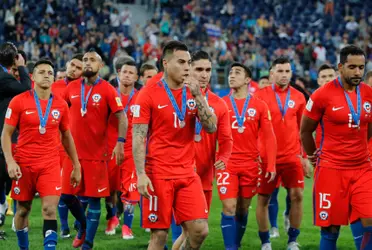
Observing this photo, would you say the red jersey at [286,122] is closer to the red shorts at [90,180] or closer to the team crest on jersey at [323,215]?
the red shorts at [90,180]

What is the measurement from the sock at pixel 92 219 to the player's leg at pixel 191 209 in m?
Result: 2.55

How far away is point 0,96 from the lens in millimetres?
9508

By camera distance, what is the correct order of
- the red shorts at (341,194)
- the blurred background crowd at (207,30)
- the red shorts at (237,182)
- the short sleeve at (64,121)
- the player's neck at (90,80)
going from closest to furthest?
1. the red shorts at (341,194)
2. the short sleeve at (64,121)
3. the red shorts at (237,182)
4. the player's neck at (90,80)
5. the blurred background crowd at (207,30)

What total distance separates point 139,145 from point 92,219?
284 centimetres

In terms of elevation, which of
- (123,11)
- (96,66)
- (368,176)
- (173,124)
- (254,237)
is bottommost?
(254,237)

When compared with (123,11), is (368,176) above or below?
below

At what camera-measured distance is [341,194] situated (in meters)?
7.68

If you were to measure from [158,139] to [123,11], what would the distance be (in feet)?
82.5

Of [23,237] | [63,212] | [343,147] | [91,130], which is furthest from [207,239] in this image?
[343,147]

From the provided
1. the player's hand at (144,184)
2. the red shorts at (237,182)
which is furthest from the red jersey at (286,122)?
the player's hand at (144,184)

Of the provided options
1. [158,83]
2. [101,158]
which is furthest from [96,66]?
[158,83]

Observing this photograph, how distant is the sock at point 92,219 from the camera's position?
9406mm

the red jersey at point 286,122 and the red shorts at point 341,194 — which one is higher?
the red jersey at point 286,122

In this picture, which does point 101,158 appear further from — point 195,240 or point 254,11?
point 254,11
